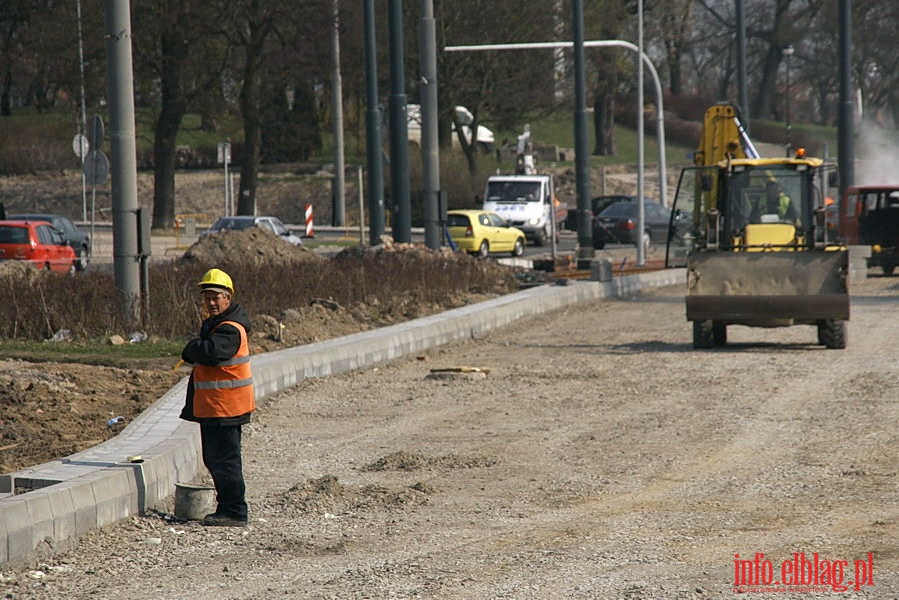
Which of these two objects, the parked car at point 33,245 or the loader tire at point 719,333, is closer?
the loader tire at point 719,333

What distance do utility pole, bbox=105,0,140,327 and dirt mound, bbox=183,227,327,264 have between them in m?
6.95

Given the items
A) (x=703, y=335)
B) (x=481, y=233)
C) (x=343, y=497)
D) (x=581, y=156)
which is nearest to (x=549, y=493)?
(x=343, y=497)

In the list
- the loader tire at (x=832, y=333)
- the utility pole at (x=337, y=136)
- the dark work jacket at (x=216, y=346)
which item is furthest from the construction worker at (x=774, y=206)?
the utility pole at (x=337, y=136)

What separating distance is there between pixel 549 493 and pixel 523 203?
40.7 metres

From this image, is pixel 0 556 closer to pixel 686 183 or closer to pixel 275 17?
pixel 686 183

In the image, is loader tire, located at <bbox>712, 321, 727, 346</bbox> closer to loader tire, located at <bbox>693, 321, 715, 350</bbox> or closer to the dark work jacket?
loader tire, located at <bbox>693, 321, 715, 350</bbox>

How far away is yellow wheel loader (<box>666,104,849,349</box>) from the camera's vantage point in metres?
17.7

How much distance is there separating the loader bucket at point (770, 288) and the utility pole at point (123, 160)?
670cm

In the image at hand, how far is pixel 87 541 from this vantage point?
26.1 feet

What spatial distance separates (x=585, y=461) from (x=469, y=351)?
8.00m

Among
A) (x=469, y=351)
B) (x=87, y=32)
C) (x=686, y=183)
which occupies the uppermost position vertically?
(x=87, y=32)

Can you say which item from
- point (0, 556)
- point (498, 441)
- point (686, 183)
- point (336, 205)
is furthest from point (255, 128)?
point (0, 556)

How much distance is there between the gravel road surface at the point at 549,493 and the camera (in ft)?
23.1

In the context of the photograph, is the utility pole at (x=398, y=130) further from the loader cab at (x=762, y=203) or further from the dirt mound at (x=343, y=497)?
the dirt mound at (x=343, y=497)
